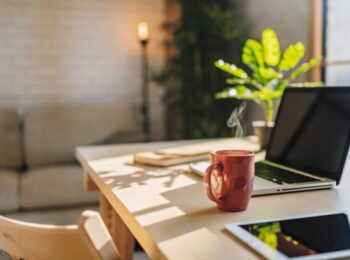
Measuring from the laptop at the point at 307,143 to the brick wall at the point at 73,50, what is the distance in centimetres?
253

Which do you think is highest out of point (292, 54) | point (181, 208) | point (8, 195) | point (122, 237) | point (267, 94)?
point (292, 54)

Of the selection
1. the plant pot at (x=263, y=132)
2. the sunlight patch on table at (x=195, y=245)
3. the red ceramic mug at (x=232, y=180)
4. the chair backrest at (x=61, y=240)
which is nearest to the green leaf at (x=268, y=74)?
the plant pot at (x=263, y=132)

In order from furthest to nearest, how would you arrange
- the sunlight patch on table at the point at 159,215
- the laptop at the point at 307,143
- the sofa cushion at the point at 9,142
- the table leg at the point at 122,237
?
the sofa cushion at the point at 9,142
the table leg at the point at 122,237
the laptop at the point at 307,143
the sunlight patch on table at the point at 159,215

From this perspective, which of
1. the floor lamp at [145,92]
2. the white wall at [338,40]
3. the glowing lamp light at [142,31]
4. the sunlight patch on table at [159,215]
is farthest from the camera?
the floor lamp at [145,92]

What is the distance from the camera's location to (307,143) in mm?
1157

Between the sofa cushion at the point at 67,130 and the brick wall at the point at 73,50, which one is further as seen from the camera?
the brick wall at the point at 73,50

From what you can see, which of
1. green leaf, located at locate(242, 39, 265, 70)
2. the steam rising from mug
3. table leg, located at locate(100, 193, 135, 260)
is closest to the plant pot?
the steam rising from mug

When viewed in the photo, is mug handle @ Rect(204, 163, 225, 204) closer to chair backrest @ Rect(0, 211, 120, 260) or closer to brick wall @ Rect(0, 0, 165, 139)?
chair backrest @ Rect(0, 211, 120, 260)

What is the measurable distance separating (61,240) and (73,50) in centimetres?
315

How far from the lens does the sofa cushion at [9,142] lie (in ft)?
9.90

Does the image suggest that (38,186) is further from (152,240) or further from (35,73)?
(152,240)

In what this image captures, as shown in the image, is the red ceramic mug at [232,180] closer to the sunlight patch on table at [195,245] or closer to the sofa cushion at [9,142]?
the sunlight patch on table at [195,245]

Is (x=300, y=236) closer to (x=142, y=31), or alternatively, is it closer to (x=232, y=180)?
(x=232, y=180)

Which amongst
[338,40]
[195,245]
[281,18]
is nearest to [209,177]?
[195,245]
